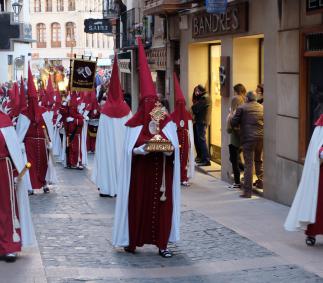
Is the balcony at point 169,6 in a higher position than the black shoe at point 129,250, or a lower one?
higher

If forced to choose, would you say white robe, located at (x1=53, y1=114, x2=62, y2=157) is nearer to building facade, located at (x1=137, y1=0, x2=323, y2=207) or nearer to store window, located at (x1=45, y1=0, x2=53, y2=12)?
building facade, located at (x1=137, y1=0, x2=323, y2=207)

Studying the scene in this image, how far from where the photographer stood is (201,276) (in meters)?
8.20

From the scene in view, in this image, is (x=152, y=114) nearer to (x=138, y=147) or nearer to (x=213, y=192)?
(x=138, y=147)

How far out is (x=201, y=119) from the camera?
18000mm

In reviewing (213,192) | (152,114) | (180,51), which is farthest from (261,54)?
(152,114)

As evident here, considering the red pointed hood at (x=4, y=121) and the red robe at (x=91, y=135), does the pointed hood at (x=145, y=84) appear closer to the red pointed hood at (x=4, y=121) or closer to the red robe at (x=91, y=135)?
the red pointed hood at (x=4, y=121)

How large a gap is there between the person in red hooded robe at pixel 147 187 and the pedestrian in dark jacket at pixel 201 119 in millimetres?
8675

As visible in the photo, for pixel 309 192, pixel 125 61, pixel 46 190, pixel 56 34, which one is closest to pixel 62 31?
pixel 56 34

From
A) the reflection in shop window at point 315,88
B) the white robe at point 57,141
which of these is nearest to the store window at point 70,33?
the white robe at point 57,141

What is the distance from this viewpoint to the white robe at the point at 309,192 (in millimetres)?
9312

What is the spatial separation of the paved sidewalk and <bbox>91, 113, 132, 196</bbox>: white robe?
0.86 meters

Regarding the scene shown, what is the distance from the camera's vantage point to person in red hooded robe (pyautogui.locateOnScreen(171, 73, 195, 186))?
15453 mm

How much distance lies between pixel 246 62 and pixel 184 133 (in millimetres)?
1926

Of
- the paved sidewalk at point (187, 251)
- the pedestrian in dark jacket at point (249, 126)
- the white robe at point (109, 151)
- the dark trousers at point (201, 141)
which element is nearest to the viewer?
the paved sidewalk at point (187, 251)
